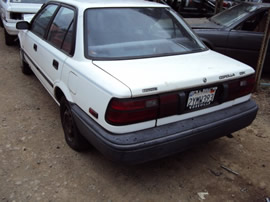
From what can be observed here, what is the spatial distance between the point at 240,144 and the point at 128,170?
1.48 meters

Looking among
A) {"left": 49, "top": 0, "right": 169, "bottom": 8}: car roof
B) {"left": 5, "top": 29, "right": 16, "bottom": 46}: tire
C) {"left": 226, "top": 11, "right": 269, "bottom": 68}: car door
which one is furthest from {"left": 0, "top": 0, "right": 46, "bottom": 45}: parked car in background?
{"left": 226, "top": 11, "right": 269, "bottom": 68}: car door

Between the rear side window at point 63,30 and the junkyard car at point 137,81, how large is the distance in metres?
0.01

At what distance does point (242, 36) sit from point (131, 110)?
405 cm

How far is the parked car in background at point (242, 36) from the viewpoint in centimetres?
542

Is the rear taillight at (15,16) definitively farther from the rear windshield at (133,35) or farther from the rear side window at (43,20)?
the rear windshield at (133,35)

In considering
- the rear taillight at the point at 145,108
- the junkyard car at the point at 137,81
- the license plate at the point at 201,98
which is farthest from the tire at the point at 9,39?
the license plate at the point at 201,98

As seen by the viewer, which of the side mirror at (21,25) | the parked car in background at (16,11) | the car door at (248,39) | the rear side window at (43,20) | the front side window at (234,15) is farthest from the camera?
the parked car in background at (16,11)

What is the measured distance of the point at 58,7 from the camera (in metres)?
3.54

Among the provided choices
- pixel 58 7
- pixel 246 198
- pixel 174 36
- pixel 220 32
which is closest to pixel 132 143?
pixel 246 198

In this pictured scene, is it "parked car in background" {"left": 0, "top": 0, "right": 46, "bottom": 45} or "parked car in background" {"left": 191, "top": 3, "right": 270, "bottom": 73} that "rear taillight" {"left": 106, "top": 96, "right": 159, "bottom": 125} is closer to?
"parked car in background" {"left": 191, "top": 3, "right": 270, "bottom": 73}

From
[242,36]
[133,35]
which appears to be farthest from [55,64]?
[242,36]

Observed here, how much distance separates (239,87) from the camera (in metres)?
2.78

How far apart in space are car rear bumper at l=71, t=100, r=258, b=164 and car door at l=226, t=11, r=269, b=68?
306 cm

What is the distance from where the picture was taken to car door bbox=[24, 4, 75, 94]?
10.1 ft
